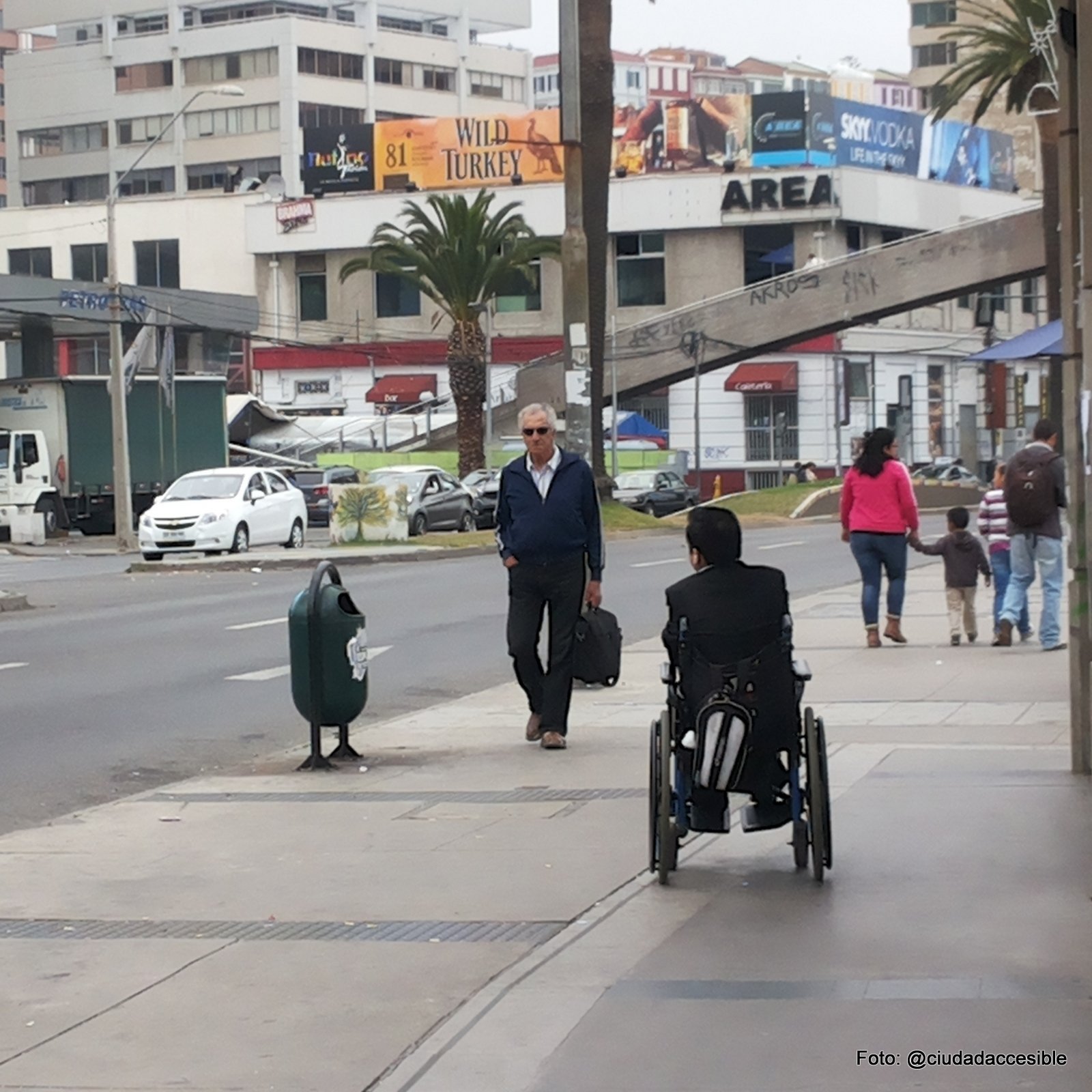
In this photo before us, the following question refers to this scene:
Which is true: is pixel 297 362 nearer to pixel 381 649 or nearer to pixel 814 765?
pixel 381 649

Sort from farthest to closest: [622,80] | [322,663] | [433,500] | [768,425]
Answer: [622,80]
[768,425]
[433,500]
[322,663]

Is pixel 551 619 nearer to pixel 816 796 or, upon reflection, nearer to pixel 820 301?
pixel 816 796

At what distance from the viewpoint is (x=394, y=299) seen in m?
82.6

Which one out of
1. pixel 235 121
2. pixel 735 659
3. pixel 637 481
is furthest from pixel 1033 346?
pixel 235 121

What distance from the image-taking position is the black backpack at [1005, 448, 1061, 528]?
15.9 m

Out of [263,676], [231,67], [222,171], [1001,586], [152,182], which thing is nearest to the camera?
[263,676]

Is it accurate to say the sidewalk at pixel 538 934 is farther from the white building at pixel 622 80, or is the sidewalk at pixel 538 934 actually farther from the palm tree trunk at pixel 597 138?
the white building at pixel 622 80

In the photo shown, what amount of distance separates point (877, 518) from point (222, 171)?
9626 centimetres

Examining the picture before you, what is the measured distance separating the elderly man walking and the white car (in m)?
22.7

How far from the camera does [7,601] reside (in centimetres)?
2322

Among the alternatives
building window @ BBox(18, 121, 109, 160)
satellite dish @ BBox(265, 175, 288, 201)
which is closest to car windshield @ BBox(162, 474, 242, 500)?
satellite dish @ BBox(265, 175, 288, 201)

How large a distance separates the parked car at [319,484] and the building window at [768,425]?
23791mm

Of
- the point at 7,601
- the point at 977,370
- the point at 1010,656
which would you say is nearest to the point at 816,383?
the point at 977,370

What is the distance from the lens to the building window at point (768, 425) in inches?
2886
